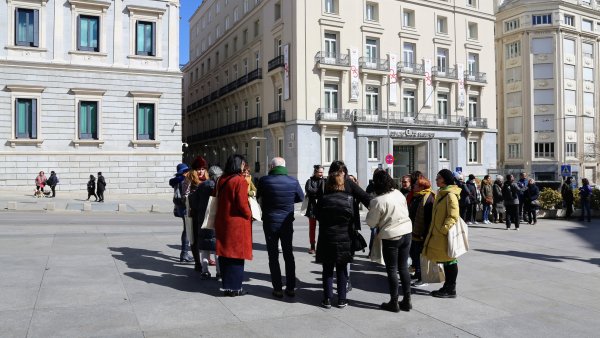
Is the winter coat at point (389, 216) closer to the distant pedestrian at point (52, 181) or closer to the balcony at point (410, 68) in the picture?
the distant pedestrian at point (52, 181)

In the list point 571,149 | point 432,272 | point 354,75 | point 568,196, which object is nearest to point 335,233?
point 432,272

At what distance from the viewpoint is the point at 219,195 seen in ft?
21.7

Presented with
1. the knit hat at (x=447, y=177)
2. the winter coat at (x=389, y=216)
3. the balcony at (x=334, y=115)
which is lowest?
the winter coat at (x=389, y=216)

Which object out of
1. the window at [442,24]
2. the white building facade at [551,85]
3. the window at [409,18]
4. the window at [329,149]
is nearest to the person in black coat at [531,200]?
the window at [329,149]

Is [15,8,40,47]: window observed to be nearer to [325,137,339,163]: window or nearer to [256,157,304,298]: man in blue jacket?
[325,137,339,163]: window

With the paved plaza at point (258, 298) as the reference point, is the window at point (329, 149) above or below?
above

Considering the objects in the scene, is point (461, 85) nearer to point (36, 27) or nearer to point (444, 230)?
point (36, 27)

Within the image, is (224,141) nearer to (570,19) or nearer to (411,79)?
(411,79)

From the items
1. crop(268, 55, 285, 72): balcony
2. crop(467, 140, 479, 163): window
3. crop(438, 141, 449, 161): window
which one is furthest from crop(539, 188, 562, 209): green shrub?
A: crop(467, 140, 479, 163): window

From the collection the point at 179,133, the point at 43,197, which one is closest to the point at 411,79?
the point at 179,133

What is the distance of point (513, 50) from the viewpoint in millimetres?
58594

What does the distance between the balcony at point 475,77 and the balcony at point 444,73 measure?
67.8 inches

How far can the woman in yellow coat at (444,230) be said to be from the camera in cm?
655

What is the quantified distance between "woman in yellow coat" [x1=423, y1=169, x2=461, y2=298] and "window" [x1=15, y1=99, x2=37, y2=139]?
2751 centimetres
